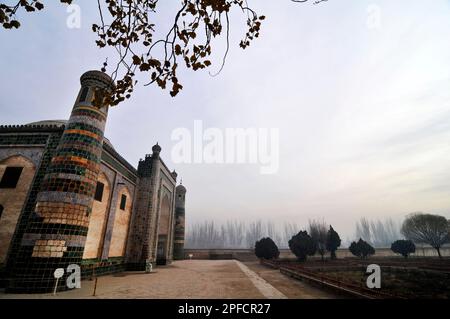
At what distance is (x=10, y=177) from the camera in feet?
36.1

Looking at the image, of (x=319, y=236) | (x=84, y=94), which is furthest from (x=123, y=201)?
(x=319, y=236)

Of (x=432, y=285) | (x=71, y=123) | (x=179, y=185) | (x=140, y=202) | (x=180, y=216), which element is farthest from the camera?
Answer: (x=179, y=185)

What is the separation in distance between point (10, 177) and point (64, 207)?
14.1ft

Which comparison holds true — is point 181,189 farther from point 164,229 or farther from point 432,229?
point 432,229

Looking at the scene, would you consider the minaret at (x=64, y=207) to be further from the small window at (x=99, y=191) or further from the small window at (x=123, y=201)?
the small window at (x=123, y=201)

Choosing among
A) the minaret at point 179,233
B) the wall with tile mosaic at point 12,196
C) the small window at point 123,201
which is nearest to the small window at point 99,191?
the small window at point 123,201

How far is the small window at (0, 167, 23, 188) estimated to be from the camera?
1082 centimetres

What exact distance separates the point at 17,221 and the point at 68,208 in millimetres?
2887

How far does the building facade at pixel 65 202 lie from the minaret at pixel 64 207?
33 millimetres

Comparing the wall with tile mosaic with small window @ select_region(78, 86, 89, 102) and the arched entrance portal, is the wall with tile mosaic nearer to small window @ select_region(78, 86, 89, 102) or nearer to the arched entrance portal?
small window @ select_region(78, 86, 89, 102)
